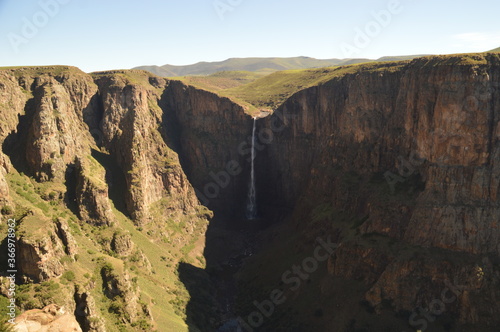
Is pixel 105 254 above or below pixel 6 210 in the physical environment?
below

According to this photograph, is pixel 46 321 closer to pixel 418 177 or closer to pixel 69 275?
pixel 69 275

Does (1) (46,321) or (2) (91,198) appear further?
(2) (91,198)

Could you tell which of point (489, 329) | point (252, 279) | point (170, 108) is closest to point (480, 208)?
point (489, 329)

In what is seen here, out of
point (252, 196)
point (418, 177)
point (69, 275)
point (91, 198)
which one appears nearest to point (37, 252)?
point (69, 275)
